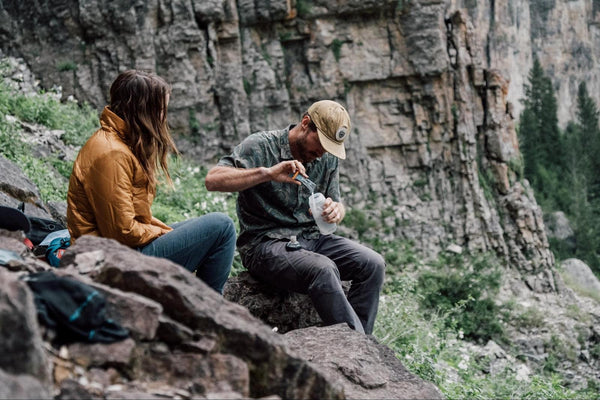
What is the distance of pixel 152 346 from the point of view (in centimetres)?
259

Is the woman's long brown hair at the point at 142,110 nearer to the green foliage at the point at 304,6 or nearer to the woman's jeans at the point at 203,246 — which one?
the woman's jeans at the point at 203,246

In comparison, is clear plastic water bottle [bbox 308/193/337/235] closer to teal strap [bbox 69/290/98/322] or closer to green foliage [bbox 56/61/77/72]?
teal strap [bbox 69/290/98/322]

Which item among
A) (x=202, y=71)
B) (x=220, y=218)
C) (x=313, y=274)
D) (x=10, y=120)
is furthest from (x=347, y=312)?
(x=202, y=71)

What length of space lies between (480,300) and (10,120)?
33.3ft

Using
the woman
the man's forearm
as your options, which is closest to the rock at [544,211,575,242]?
the man's forearm

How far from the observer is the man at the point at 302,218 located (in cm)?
415

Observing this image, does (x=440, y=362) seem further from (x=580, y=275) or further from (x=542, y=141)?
(x=542, y=141)

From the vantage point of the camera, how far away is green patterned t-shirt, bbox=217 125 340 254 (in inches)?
178

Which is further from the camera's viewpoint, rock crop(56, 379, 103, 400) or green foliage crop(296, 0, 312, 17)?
Answer: green foliage crop(296, 0, 312, 17)

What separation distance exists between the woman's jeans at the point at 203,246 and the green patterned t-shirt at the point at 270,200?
57 centimetres

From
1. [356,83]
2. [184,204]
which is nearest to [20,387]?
[184,204]

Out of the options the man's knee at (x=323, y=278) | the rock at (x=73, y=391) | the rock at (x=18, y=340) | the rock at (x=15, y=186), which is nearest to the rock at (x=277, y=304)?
the man's knee at (x=323, y=278)

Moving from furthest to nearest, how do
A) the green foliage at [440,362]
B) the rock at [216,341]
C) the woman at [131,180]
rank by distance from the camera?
the green foliage at [440,362] < the woman at [131,180] < the rock at [216,341]

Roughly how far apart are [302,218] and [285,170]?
613 millimetres
